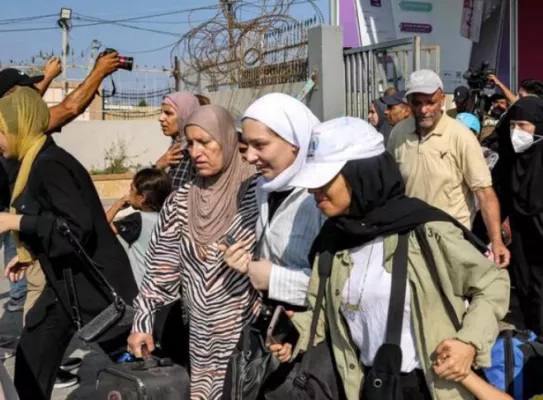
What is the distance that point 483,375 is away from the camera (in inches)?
88.4

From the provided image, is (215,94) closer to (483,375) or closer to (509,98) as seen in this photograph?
(509,98)

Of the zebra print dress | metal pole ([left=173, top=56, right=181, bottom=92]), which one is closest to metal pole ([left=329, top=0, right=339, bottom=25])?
the zebra print dress

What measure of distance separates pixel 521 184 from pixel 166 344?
236 centimetres

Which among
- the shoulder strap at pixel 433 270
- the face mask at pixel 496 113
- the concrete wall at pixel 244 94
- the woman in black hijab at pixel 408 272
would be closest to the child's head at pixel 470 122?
the face mask at pixel 496 113

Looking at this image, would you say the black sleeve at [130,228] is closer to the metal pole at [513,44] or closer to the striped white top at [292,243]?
the striped white top at [292,243]

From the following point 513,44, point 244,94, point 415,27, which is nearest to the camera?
point 415,27

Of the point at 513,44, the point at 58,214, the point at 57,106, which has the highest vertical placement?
the point at 513,44

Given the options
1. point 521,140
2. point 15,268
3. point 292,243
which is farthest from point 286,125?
point 521,140

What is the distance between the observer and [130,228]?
370 centimetres

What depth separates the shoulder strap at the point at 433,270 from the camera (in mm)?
1960

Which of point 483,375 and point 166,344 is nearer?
point 483,375

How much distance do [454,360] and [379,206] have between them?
1.57 feet

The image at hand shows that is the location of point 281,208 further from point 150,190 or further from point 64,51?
point 64,51

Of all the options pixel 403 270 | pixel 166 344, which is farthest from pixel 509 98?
pixel 403 270
